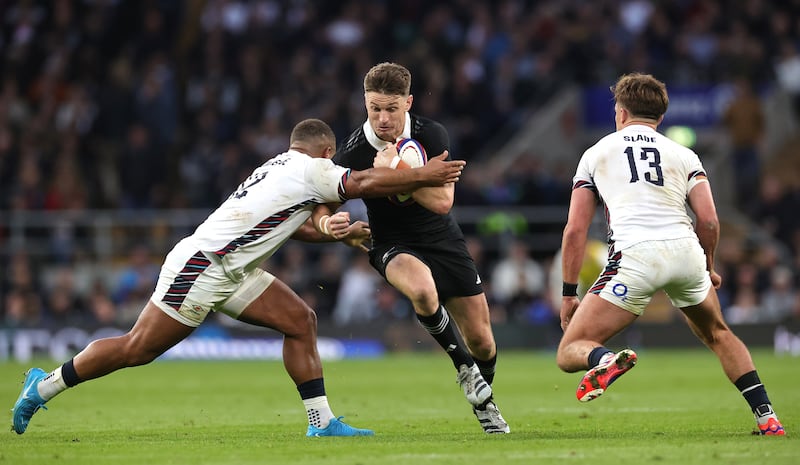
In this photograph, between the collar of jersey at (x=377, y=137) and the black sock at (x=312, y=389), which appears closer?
the black sock at (x=312, y=389)

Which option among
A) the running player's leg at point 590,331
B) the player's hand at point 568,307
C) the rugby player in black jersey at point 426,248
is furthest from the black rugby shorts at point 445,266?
the running player's leg at point 590,331

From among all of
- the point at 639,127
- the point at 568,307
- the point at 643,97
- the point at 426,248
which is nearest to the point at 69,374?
the point at 426,248

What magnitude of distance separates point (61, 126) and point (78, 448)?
16.1 meters

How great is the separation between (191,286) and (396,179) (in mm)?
1574

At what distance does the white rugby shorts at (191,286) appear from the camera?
883 centimetres

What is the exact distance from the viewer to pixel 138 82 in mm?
24203

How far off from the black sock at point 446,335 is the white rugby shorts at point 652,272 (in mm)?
1419

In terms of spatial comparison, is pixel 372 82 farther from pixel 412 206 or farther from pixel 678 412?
pixel 678 412

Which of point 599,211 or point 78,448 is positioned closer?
point 78,448

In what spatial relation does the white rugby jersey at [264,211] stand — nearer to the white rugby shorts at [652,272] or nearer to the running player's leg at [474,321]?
the running player's leg at [474,321]

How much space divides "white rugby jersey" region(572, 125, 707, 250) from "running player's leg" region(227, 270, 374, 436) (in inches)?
90.7

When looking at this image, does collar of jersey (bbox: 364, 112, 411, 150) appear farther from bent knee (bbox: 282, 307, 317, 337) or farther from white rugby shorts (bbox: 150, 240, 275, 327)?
white rugby shorts (bbox: 150, 240, 275, 327)

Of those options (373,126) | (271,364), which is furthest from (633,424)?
(271,364)

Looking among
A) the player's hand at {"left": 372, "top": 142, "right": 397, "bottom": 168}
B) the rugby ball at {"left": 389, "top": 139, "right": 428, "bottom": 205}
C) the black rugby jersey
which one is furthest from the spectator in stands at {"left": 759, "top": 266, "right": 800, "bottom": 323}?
the player's hand at {"left": 372, "top": 142, "right": 397, "bottom": 168}
